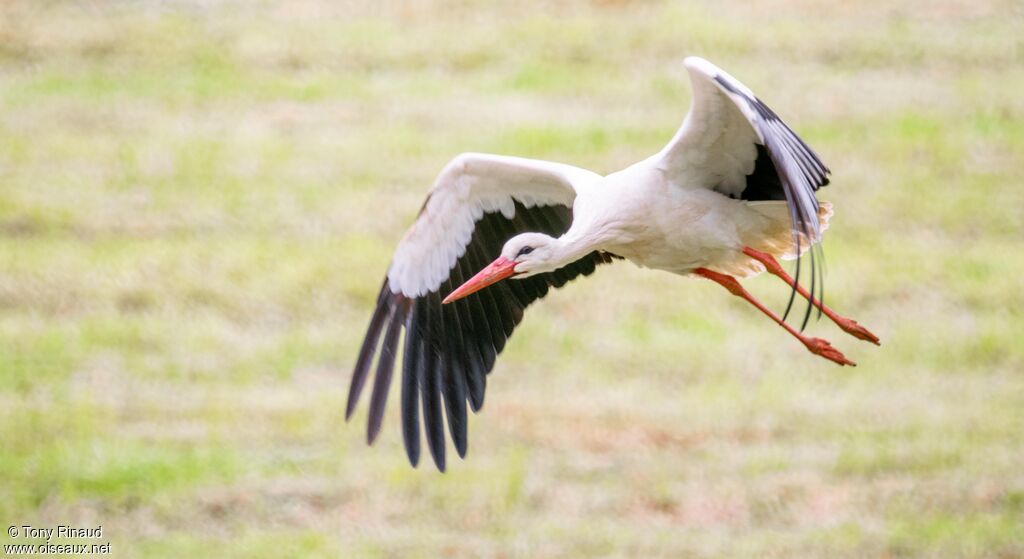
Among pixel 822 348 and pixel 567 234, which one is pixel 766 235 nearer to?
pixel 822 348

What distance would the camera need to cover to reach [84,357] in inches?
522

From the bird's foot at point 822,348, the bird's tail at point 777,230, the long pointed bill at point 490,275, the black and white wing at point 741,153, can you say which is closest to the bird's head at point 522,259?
the long pointed bill at point 490,275

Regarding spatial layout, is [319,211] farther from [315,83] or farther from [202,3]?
[202,3]

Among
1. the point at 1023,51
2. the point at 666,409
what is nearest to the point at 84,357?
the point at 666,409

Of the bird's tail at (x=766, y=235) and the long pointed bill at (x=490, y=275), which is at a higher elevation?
the bird's tail at (x=766, y=235)

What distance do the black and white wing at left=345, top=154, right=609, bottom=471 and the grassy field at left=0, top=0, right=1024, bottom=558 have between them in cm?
201

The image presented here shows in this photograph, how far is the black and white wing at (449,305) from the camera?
28.4 ft

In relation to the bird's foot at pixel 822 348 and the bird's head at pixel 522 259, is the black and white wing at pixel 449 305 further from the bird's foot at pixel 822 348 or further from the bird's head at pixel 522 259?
the bird's foot at pixel 822 348

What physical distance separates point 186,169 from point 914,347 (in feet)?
20.0
